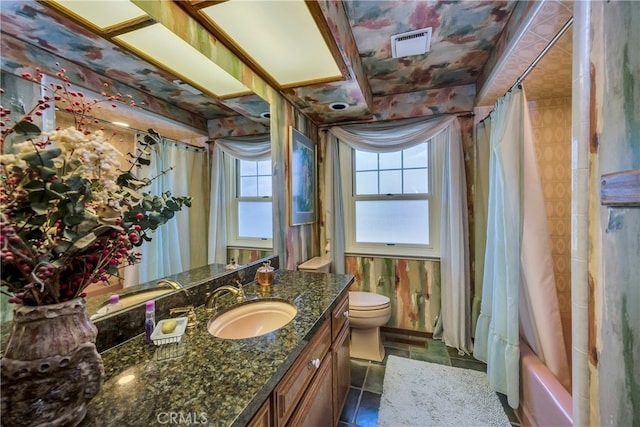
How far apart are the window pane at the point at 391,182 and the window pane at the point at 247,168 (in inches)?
58.4

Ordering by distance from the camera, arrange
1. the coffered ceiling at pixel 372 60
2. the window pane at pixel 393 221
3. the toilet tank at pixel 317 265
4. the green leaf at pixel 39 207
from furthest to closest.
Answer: the window pane at pixel 393 221 < the toilet tank at pixel 317 265 < the coffered ceiling at pixel 372 60 < the green leaf at pixel 39 207

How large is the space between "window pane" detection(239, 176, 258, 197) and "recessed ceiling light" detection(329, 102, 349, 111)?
3.37 ft

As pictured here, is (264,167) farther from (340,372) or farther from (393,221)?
(393,221)

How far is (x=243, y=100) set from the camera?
5.04ft

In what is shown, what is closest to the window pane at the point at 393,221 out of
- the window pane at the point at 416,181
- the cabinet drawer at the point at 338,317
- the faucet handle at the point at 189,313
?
the window pane at the point at 416,181

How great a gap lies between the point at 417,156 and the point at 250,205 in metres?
1.78

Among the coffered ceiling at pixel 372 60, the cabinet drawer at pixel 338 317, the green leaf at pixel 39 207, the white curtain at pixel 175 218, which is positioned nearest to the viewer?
the green leaf at pixel 39 207

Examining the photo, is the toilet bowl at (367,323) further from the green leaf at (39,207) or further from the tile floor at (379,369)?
the green leaf at (39,207)

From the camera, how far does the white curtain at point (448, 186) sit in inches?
89.4

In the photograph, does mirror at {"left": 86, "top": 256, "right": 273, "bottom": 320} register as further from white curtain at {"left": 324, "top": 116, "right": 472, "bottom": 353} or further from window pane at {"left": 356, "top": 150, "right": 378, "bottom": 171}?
window pane at {"left": 356, "top": 150, "right": 378, "bottom": 171}

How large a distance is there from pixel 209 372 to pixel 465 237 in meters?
2.29

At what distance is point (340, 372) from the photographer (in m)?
1.48

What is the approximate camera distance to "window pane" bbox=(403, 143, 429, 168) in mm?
2518

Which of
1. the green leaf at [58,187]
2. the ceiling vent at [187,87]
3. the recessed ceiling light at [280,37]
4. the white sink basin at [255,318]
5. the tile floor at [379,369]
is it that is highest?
the recessed ceiling light at [280,37]
